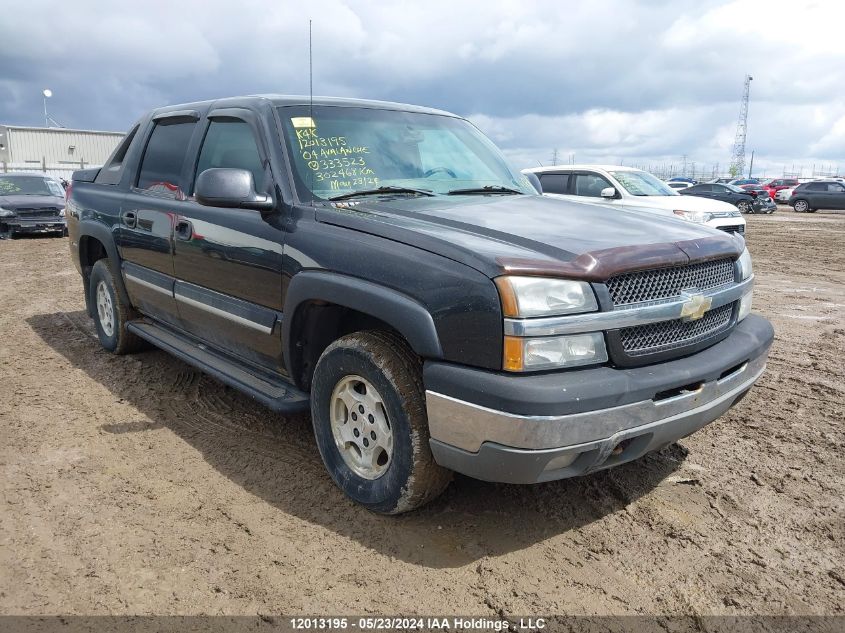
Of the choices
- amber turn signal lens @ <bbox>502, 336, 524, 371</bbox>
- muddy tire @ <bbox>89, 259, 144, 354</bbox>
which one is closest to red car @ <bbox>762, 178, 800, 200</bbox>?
muddy tire @ <bbox>89, 259, 144, 354</bbox>

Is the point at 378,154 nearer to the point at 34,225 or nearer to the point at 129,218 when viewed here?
the point at 129,218

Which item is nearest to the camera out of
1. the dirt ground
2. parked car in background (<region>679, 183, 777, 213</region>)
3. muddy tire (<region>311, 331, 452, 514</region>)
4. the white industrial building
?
the dirt ground

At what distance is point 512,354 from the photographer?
2412 mm

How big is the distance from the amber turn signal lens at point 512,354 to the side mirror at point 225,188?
156 centimetres

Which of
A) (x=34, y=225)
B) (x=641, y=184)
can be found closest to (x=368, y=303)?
(x=641, y=184)

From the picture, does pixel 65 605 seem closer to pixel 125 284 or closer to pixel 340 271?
pixel 340 271

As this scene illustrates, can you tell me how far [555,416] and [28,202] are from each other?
15715mm

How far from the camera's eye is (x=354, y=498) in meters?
3.10

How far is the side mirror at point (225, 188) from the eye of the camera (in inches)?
126

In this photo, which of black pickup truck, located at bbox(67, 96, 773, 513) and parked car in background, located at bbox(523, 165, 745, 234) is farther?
parked car in background, located at bbox(523, 165, 745, 234)

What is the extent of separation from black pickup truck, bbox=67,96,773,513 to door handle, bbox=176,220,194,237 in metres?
0.02

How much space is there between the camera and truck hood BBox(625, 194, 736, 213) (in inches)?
416

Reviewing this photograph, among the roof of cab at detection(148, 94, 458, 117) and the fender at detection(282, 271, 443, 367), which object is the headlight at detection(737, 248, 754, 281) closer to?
the fender at detection(282, 271, 443, 367)

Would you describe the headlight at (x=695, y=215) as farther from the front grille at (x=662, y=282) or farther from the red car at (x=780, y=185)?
the red car at (x=780, y=185)
